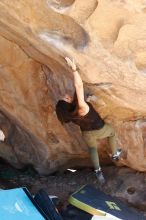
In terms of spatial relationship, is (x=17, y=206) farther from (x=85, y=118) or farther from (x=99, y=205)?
(x=85, y=118)

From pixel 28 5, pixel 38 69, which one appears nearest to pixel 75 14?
pixel 28 5

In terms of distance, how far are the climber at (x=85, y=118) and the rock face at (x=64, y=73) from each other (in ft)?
0.36

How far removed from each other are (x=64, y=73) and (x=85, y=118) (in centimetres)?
50

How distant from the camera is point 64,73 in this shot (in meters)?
4.69

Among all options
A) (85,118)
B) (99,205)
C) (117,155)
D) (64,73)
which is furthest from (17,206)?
(117,155)

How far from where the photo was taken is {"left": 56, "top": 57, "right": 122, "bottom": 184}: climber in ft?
13.8

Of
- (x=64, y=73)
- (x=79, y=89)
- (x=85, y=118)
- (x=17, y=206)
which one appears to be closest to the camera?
(x=17, y=206)

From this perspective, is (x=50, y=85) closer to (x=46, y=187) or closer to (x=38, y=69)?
(x=38, y=69)

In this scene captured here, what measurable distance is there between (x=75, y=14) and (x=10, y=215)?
5.58ft

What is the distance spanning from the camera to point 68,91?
189 inches

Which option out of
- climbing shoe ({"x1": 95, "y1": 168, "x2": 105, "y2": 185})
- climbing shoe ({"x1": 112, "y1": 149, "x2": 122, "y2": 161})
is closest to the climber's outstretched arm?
climbing shoe ({"x1": 112, "y1": 149, "x2": 122, "y2": 161})

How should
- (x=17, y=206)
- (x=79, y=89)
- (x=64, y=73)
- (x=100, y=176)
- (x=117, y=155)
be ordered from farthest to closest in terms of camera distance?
(x=100, y=176), (x=117, y=155), (x=64, y=73), (x=79, y=89), (x=17, y=206)

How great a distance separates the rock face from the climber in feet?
0.36

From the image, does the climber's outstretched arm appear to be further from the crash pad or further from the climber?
the crash pad
